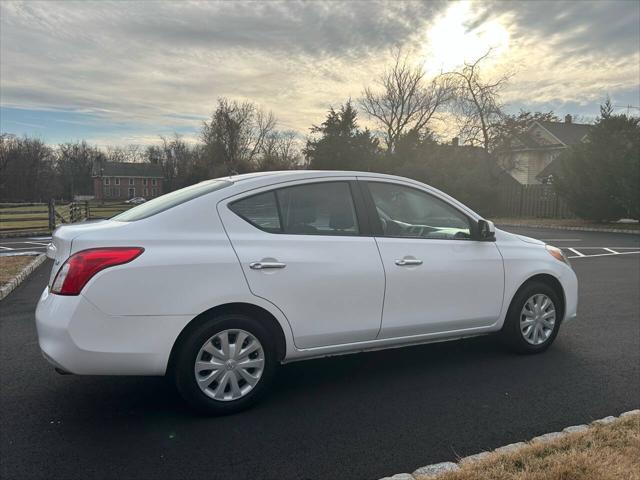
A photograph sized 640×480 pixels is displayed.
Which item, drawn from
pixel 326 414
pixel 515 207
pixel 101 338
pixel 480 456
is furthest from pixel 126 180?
pixel 480 456

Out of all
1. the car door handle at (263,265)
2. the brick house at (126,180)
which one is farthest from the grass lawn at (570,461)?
the brick house at (126,180)

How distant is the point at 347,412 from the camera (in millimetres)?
3721

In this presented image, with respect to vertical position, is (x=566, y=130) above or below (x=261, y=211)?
above

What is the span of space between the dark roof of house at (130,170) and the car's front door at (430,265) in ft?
344

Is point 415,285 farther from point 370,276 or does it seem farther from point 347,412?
point 347,412

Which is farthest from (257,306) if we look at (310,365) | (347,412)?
(310,365)

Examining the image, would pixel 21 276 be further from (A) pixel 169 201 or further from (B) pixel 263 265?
(B) pixel 263 265

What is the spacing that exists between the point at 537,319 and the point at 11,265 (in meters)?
9.87

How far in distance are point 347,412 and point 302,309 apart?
817mm

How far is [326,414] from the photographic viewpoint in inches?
145

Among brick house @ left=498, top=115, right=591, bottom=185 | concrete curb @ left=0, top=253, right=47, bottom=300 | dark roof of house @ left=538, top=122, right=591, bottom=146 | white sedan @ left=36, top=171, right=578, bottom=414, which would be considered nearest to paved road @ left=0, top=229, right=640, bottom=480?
white sedan @ left=36, top=171, right=578, bottom=414

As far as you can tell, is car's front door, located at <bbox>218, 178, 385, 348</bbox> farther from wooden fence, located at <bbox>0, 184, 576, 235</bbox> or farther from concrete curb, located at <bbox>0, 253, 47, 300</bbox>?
wooden fence, located at <bbox>0, 184, 576, 235</bbox>

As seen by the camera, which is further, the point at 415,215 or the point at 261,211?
the point at 415,215

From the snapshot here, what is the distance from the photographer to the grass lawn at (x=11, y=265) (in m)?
8.73
